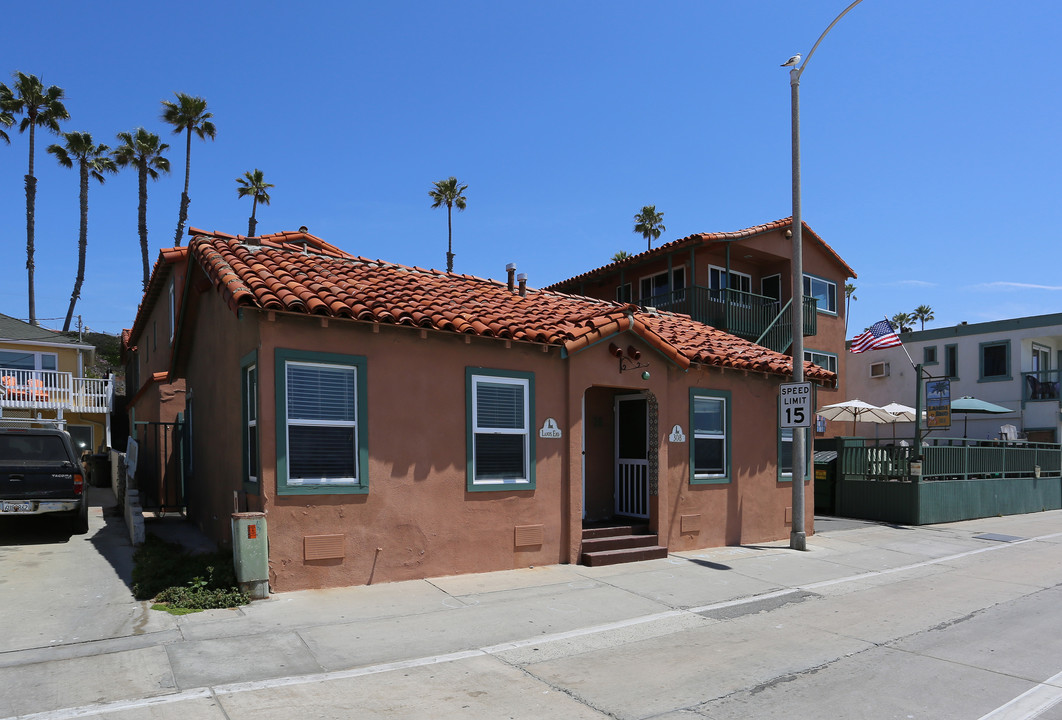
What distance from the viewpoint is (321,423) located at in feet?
28.9

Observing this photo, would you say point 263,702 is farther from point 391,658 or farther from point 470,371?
point 470,371

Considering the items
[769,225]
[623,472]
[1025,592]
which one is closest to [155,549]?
[623,472]

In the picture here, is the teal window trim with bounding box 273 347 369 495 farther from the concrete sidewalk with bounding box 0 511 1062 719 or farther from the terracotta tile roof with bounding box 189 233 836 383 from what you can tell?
the concrete sidewalk with bounding box 0 511 1062 719

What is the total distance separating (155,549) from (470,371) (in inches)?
187

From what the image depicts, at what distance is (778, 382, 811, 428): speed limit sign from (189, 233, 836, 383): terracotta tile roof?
709mm

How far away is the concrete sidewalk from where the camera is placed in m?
5.47

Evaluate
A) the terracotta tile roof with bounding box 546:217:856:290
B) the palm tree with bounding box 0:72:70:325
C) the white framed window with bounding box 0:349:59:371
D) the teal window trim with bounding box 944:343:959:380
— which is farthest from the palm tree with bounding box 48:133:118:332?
the teal window trim with bounding box 944:343:959:380

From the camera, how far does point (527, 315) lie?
37.1ft

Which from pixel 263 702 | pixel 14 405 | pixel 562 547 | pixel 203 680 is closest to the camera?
pixel 263 702

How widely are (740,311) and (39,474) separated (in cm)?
1781

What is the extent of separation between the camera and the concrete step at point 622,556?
35.4 ft

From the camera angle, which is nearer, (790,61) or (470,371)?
(470,371)

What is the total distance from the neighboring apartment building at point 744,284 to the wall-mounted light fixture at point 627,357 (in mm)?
9956

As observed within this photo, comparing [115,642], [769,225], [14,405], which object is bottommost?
[115,642]
